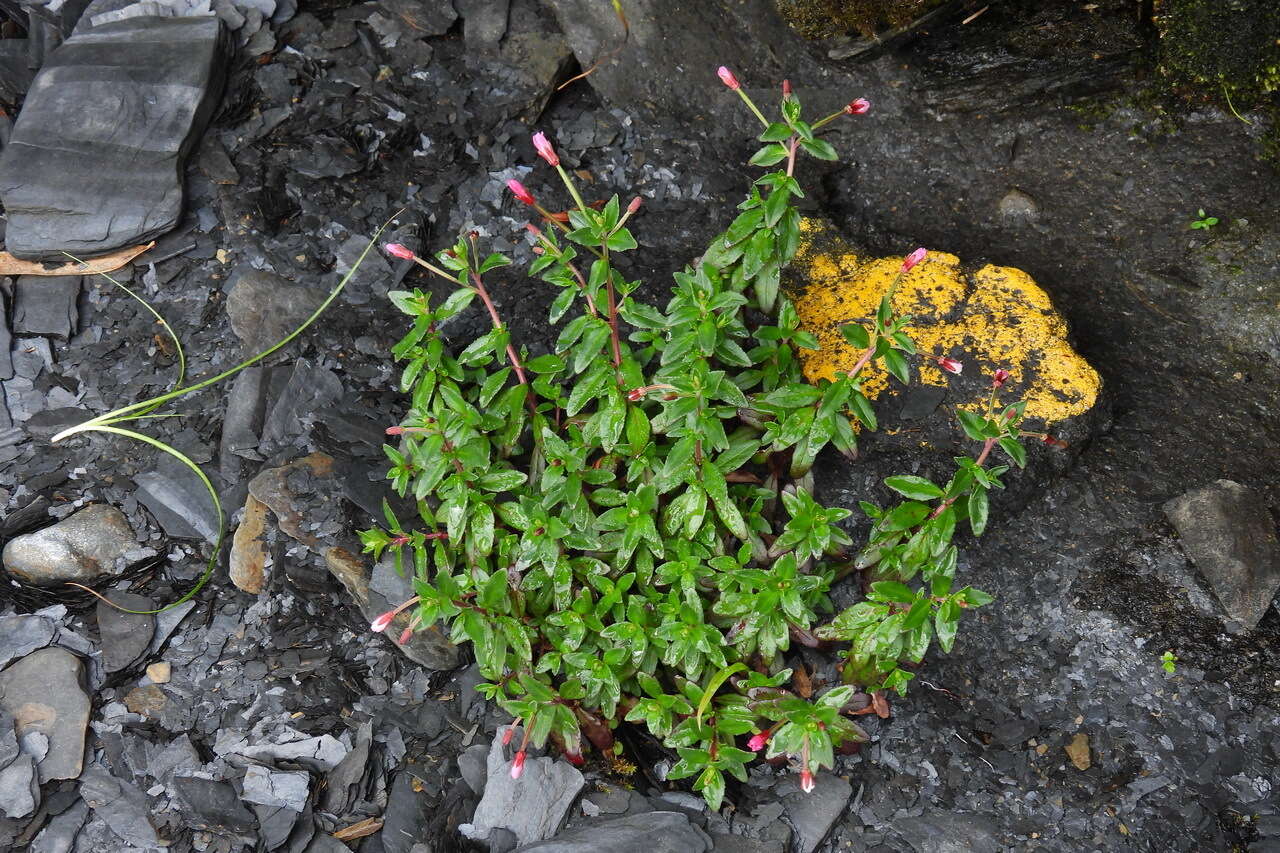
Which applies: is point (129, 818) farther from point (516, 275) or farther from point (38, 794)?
point (516, 275)

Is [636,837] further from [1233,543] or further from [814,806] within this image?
[1233,543]

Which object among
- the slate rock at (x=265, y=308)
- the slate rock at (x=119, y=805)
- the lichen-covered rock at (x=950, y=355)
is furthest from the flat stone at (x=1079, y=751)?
the slate rock at (x=265, y=308)

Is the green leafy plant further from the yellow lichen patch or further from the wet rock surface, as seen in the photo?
the yellow lichen patch

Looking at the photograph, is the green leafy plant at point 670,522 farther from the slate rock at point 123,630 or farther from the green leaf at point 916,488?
the slate rock at point 123,630

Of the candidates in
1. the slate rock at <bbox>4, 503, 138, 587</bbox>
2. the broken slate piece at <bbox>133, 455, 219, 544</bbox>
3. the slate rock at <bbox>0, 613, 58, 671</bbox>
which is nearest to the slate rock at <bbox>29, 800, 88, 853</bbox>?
the slate rock at <bbox>0, 613, 58, 671</bbox>

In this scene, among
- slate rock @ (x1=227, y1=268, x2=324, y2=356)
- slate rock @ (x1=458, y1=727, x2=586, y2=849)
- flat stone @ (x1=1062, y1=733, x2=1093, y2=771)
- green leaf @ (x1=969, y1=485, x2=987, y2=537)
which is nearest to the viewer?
green leaf @ (x1=969, y1=485, x2=987, y2=537)

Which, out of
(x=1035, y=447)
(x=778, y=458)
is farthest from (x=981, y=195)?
(x=778, y=458)
